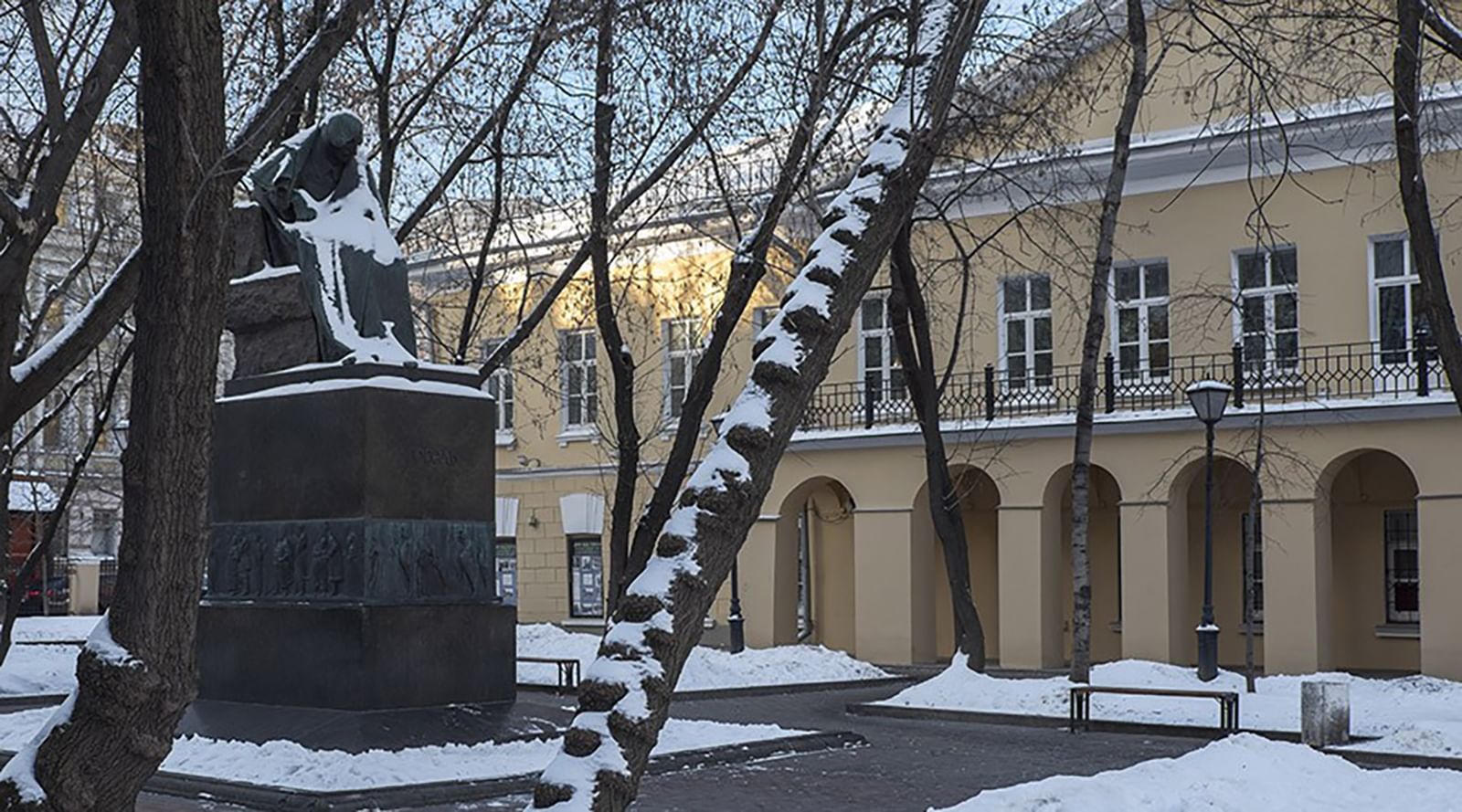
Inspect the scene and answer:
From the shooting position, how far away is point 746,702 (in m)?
21.5

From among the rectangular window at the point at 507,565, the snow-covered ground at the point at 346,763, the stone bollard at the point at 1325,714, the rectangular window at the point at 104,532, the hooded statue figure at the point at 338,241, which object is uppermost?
the hooded statue figure at the point at 338,241

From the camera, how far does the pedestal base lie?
11.5 m

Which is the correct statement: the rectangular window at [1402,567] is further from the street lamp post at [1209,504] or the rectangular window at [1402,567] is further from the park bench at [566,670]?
the park bench at [566,670]

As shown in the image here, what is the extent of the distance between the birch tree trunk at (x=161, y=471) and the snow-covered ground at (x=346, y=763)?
17.8 feet

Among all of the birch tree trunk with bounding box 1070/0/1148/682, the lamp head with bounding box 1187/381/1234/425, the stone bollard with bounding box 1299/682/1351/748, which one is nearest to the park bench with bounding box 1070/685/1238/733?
the birch tree trunk with bounding box 1070/0/1148/682

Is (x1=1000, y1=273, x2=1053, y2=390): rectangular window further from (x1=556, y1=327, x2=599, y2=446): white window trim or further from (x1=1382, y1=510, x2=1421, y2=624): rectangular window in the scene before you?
(x1=556, y1=327, x2=599, y2=446): white window trim

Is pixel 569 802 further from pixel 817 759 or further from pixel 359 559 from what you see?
pixel 817 759

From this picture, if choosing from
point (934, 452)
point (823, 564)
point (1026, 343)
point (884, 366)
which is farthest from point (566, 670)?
point (823, 564)

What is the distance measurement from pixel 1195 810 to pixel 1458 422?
16515mm

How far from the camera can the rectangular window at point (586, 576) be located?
34688 millimetres

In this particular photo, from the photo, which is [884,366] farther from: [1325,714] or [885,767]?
[885,767]

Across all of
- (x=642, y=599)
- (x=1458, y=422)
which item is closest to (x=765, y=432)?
(x=642, y=599)

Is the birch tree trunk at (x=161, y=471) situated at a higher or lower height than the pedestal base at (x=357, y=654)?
higher

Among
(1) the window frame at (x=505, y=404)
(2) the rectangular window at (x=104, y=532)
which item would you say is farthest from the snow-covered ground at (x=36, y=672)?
(2) the rectangular window at (x=104, y=532)
